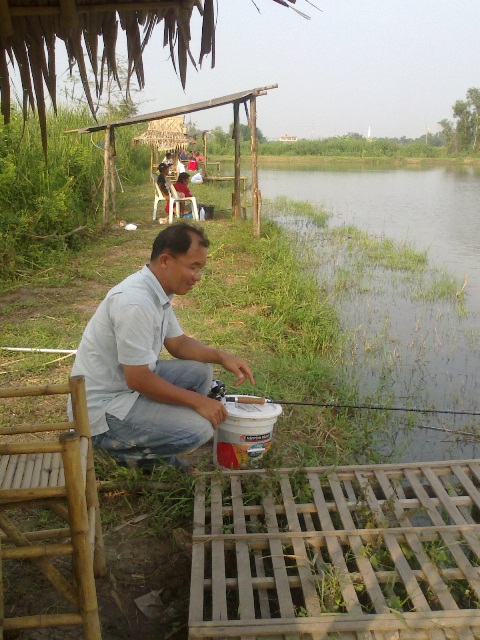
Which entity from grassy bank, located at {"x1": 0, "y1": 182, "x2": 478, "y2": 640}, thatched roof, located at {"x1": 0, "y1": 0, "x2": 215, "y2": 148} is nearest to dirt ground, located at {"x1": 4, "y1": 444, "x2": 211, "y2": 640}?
grassy bank, located at {"x1": 0, "y1": 182, "x2": 478, "y2": 640}

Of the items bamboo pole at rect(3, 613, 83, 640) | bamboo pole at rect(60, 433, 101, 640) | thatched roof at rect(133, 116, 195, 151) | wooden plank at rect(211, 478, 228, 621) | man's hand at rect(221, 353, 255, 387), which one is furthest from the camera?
thatched roof at rect(133, 116, 195, 151)

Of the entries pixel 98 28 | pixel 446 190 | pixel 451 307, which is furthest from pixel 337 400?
pixel 446 190

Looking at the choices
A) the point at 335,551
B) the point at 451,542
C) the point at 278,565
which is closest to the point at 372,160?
the point at 451,542

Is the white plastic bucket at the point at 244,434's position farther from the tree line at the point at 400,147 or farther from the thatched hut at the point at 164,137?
the tree line at the point at 400,147

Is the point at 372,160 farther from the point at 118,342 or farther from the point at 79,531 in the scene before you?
the point at 79,531

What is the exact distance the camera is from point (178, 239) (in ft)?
8.66

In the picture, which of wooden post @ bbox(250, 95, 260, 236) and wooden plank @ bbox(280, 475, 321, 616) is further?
wooden post @ bbox(250, 95, 260, 236)

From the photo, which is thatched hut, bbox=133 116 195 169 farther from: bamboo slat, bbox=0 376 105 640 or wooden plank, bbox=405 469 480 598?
bamboo slat, bbox=0 376 105 640

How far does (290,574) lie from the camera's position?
226cm

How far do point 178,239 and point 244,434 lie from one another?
0.96 metres

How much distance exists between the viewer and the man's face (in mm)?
2670

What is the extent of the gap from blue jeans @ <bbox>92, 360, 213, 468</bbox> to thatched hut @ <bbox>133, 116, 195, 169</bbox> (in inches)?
681

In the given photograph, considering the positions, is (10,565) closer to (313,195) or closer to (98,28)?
(98,28)

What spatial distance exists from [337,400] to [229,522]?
1819 mm
